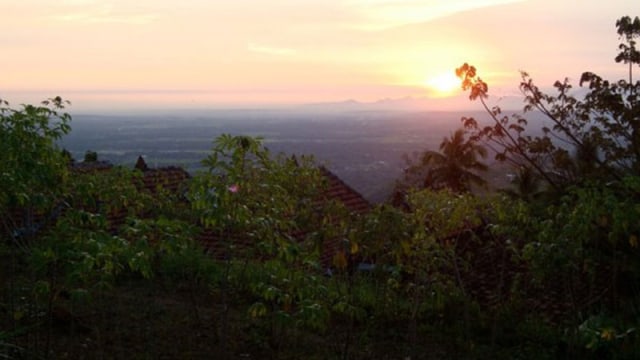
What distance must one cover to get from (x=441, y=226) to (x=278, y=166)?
177cm

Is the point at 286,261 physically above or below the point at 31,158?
below

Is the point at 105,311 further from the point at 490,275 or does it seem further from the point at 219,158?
the point at 490,275

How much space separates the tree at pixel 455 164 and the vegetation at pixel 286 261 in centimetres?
2548

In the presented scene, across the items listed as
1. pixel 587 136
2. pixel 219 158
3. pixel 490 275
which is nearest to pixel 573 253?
pixel 219 158

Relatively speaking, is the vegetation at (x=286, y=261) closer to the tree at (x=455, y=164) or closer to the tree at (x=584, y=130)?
the tree at (x=584, y=130)

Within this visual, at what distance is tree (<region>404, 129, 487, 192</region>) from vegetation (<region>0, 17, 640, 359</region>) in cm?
2548

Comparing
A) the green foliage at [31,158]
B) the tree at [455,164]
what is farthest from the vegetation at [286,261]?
the tree at [455,164]

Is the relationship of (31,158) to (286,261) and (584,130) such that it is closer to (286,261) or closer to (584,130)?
(286,261)

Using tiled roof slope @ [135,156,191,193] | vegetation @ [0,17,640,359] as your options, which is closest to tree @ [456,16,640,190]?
vegetation @ [0,17,640,359]

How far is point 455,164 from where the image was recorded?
1460 inches

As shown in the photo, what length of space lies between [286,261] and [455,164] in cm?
3183

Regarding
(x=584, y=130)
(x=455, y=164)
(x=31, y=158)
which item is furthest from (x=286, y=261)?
(x=455, y=164)

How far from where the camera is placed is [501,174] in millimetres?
37656

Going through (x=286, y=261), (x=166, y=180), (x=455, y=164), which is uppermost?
(x=166, y=180)
